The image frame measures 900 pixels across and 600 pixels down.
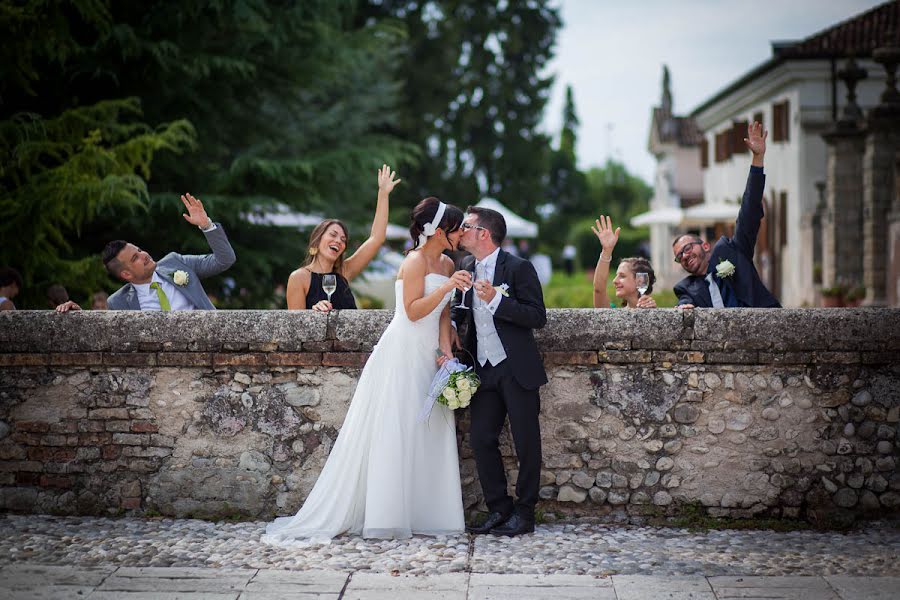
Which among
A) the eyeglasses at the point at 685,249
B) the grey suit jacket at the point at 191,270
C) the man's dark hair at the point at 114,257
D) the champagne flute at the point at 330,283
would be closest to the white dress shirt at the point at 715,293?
the eyeglasses at the point at 685,249

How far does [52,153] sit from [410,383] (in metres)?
6.63

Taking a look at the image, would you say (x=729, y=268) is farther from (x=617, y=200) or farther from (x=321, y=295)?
(x=617, y=200)

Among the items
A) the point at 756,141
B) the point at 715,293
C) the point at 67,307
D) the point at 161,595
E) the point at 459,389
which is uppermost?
the point at 756,141

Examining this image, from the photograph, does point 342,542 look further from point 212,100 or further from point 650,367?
point 212,100

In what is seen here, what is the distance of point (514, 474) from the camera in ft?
→ 23.3

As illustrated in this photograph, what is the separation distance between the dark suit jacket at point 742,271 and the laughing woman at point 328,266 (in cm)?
219

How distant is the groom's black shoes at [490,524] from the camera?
6734 millimetres

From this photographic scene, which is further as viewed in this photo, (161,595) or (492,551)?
(492,551)

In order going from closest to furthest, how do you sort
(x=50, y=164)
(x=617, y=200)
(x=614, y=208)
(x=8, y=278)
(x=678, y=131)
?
1. (x=8, y=278)
2. (x=50, y=164)
3. (x=678, y=131)
4. (x=614, y=208)
5. (x=617, y=200)

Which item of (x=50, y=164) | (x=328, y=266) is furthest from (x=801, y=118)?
(x=328, y=266)

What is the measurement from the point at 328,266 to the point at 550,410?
189 centimetres

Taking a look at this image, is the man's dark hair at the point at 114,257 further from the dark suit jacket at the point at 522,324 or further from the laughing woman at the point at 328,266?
the dark suit jacket at the point at 522,324

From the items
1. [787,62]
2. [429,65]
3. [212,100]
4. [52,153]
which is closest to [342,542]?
[52,153]

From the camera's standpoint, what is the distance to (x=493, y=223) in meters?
6.70
